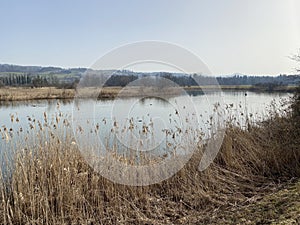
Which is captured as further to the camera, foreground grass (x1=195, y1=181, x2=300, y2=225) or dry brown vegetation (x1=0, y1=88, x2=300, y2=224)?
dry brown vegetation (x1=0, y1=88, x2=300, y2=224)

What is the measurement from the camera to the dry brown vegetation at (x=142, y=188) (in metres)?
2.53

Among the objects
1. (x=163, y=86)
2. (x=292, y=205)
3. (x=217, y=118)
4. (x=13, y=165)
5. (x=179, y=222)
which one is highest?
(x=163, y=86)

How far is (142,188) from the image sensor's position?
3064mm

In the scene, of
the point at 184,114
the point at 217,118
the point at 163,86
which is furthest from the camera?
the point at 163,86

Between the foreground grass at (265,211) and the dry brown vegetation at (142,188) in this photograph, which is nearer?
the foreground grass at (265,211)

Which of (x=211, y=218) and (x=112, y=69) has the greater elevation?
(x=112, y=69)

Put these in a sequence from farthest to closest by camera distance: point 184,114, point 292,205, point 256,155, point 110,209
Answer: point 184,114
point 256,155
point 110,209
point 292,205

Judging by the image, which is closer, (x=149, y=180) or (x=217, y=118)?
(x=149, y=180)

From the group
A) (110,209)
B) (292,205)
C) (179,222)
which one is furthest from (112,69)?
(292,205)

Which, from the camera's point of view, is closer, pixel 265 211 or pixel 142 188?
pixel 265 211

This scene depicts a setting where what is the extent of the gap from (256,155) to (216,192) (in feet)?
4.11

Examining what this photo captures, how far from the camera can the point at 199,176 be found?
11.0 ft

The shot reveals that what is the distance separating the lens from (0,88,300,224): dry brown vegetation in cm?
253

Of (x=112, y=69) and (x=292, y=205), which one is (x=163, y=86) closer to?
(x=112, y=69)
